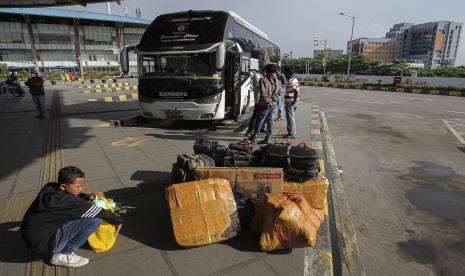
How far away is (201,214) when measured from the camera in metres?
3.35

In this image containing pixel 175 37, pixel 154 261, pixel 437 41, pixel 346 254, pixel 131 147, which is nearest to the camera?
pixel 154 261

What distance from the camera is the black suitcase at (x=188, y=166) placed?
13.2 ft

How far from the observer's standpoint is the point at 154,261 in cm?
317

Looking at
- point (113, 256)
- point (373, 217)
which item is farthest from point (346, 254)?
point (113, 256)

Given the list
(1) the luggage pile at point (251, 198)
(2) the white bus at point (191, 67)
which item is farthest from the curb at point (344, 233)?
(2) the white bus at point (191, 67)

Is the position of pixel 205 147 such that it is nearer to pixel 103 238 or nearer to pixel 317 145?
pixel 103 238

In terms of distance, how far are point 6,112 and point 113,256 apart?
1343 centimetres

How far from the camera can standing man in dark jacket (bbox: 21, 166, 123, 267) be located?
9.67 feet

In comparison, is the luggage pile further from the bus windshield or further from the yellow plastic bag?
the bus windshield

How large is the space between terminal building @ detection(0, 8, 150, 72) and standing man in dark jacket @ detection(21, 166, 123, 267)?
6263cm

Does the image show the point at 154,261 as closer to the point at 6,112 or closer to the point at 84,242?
the point at 84,242

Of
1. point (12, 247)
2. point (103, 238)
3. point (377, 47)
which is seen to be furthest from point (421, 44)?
point (12, 247)

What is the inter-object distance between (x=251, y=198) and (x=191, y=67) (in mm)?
5876

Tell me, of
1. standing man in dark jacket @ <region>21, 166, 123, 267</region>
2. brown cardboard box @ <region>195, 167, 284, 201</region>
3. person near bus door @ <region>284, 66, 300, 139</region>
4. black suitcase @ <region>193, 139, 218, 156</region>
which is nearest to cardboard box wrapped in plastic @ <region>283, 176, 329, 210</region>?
A: brown cardboard box @ <region>195, 167, 284, 201</region>
